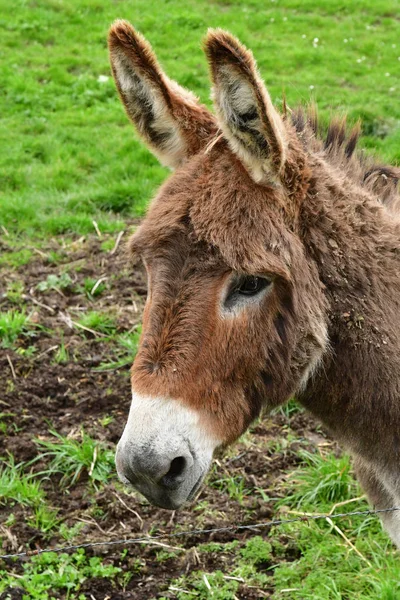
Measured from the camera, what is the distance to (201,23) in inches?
503

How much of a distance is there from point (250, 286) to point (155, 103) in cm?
94

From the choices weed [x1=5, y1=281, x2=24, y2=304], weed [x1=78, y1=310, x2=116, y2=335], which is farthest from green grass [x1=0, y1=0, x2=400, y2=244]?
weed [x1=78, y1=310, x2=116, y2=335]

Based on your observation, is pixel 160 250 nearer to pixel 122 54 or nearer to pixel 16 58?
pixel 122 54

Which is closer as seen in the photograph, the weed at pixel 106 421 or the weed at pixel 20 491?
the weed at pixel 20 491

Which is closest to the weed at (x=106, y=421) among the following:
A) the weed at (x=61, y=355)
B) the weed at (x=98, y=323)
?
the weed at (x=61, y=355)

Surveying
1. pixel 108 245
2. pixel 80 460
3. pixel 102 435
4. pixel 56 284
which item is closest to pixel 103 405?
pixel 102 435

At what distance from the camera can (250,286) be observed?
282cm

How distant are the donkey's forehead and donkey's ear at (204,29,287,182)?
8cm

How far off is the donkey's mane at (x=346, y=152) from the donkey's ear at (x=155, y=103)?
0.46 m

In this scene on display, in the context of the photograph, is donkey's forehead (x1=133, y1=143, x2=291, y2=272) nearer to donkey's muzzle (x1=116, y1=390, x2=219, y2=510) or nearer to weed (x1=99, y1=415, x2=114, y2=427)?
donkey's muzzle (x1=116, y1=390, x2=219, y2=510)

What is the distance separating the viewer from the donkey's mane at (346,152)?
3.26m

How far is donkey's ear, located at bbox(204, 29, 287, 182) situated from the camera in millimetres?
2570

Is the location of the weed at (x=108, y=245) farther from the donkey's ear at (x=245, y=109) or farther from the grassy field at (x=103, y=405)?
the donkey's ear at (x=245, y=109)

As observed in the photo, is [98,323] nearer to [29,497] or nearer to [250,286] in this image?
[29,497]
